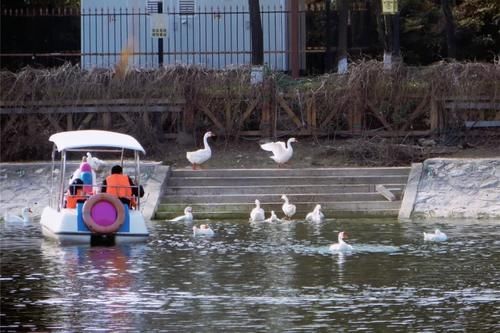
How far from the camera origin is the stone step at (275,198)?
27.0m

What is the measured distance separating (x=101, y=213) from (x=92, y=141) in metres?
2.07

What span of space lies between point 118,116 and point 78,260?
38.2 feet

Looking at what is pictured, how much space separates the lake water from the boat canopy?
171 cm

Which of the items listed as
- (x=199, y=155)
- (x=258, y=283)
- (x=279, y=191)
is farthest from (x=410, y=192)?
(x=258, y=283)

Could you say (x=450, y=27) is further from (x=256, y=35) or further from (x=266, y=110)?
(x=266, y=110)

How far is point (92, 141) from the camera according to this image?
76.4ft

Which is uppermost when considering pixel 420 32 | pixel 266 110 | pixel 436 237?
pixel 420 32

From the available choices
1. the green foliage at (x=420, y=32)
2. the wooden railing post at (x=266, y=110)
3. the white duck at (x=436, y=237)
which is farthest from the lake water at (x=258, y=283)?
the green foliage at (x=420, y=32)

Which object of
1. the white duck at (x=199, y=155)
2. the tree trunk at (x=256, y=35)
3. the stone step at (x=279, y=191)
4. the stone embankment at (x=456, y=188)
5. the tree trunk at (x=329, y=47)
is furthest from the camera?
the tree trunk at (x=329, y=47)

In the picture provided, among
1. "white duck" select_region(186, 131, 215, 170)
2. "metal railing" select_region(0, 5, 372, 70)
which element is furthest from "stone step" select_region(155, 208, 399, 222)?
"metal railing" select_region(0, 5, 372, 70)

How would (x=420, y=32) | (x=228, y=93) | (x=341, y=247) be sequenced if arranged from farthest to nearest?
(x=420, y=32), (x=228, y=93), (x=341, y=247)

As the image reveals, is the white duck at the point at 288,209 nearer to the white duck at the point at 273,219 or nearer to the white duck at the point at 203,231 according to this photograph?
the white duck at the point at 273,219

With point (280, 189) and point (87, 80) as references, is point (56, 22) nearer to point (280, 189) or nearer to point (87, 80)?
point (87, 80)

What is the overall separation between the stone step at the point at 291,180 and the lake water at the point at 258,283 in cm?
370
